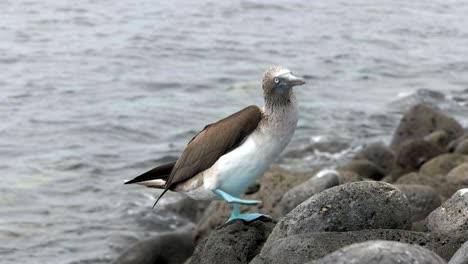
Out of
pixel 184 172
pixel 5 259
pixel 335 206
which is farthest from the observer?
pixel 5 259

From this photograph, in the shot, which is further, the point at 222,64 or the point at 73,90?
the point at 222,64

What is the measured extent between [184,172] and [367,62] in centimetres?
1711

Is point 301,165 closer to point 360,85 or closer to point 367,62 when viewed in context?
point 360,85

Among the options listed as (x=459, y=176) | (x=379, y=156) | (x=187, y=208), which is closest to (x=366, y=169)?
(x=379, y=156)

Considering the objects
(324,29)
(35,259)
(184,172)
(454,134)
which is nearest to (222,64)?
(324,29)

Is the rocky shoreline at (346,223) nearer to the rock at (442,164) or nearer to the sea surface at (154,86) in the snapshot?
the rock at (442,164)

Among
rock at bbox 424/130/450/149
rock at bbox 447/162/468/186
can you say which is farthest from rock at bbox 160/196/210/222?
rock at bbox 424/130/450/149

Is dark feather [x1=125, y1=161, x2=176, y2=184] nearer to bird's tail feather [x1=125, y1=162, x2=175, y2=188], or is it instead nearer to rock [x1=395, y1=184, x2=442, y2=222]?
bird's tail feather [x1=125, y1=162, x2=175, y2=188]

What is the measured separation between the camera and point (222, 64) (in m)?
22.0

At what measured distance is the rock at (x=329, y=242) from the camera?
5906 mm

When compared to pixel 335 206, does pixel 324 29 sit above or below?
below

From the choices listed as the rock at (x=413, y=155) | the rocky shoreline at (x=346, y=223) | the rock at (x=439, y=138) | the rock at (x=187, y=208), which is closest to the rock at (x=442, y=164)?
the rocky shoreline at (x=346, y=223)

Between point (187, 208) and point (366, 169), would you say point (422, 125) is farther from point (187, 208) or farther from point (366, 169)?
point (187, 208)

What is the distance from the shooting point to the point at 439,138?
15.0 metres
